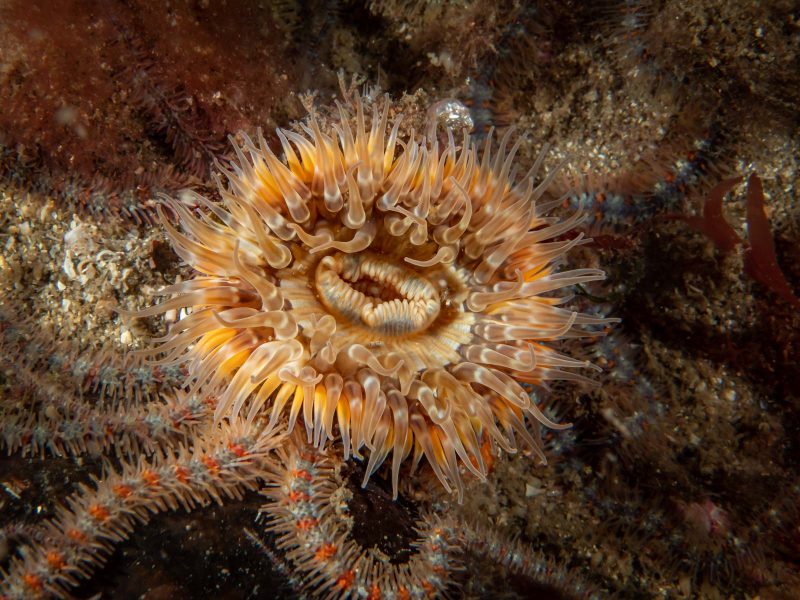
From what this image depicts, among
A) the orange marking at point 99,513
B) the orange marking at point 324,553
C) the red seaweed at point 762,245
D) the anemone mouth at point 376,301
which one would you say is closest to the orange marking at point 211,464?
the orange marking at point 99,513

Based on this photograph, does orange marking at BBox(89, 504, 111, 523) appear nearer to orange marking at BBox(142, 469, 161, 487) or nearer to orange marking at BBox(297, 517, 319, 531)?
orange marking at BBox(142, 469, 161, 487)

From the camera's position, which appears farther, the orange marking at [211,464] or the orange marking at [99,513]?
the orange marking at [211,464]

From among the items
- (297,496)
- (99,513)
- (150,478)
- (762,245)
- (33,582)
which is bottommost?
(33,582)

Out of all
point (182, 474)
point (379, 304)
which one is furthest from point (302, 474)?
point (379, 304)

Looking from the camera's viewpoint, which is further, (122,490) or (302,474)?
(302,474)

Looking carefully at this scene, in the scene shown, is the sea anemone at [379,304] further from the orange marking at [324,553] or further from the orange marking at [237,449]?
the orange marking at [324,553]

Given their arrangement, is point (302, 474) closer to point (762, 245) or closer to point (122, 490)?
point (122, 490)

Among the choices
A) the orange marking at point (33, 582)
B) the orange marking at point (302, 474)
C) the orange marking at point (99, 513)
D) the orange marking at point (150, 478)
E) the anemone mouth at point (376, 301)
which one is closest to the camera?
the orange marking at point (33, 582)

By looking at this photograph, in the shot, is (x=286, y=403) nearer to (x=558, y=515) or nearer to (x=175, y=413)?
(x=175, y=413)

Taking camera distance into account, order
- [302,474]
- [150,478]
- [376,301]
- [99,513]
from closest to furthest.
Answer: [99,513] < [150,478] < [302,474] < [376,301]
